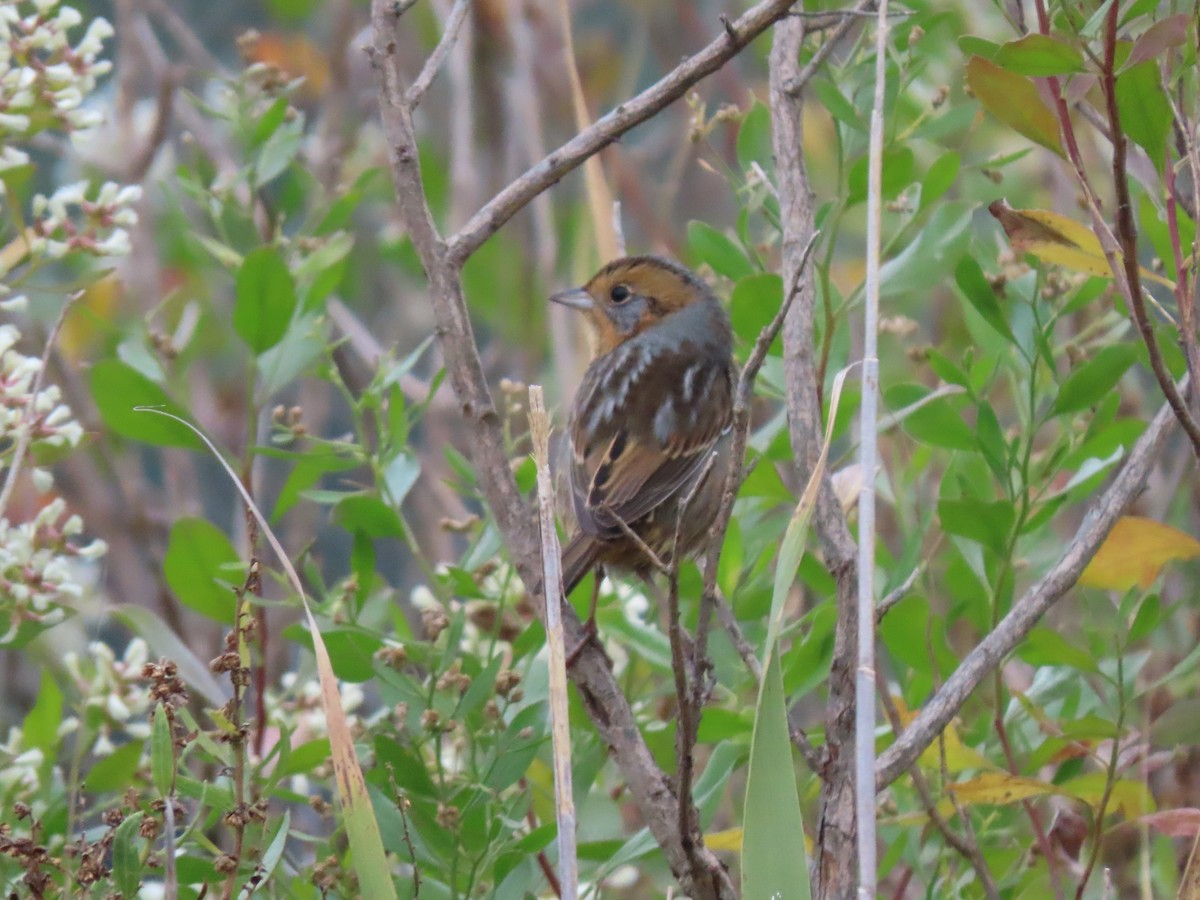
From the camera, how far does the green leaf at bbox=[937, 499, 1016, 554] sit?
2.16m

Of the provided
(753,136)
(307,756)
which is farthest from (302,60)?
(307,756)

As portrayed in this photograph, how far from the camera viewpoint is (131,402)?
2.36 meters

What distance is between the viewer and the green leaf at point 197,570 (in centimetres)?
236

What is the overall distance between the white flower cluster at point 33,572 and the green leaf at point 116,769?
0.95 feet

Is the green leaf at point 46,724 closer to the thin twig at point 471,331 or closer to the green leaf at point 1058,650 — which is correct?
the thin twig at point 471,331

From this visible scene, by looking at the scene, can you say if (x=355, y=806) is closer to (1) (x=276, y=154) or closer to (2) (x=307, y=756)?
(2) (x=307, y=756)

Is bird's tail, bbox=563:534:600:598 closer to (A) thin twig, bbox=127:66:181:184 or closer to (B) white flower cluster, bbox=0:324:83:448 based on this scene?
(B) white flower cluster, bbox=0:324:83:448

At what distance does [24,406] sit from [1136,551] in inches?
58.7

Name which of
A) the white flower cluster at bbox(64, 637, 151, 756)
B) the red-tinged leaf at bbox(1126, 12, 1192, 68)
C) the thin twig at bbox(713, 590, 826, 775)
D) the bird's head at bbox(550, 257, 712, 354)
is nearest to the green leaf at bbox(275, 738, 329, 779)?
the white flower cluster at bbox(64, 637, 151, 756)

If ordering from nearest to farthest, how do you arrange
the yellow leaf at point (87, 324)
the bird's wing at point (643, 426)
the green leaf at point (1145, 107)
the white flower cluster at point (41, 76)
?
1. the green leaf at point (1145, 107)
2. the white flower cluster at point (41, 76)
3. the bird's wing at point (643, 426)
4. the yellow leaf at point (87, 324)

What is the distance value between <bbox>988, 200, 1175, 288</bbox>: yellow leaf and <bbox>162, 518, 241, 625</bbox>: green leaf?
1.26 m

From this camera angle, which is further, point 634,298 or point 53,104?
point 634,298

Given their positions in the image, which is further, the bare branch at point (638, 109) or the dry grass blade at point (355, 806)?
the bare branch at point (638, 109)

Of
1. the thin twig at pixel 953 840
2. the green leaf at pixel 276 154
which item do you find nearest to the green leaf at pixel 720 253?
the green leaf at pixel 276 154
